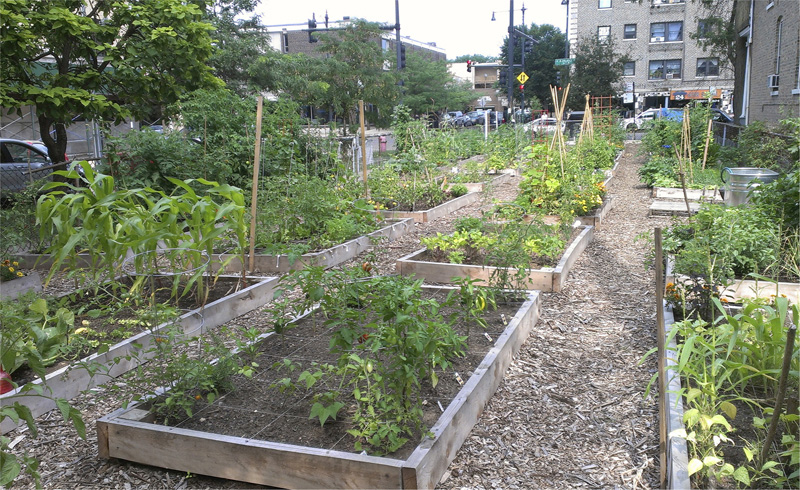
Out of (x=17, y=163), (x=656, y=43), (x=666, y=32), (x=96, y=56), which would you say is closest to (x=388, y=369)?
(x=96, y=56)

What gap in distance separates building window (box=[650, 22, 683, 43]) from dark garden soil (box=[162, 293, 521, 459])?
5137cm

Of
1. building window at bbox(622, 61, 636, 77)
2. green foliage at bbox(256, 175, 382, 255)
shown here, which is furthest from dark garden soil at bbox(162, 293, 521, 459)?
building window at bbox(622, 61, 636, 77)

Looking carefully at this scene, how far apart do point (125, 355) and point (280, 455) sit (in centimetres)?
206

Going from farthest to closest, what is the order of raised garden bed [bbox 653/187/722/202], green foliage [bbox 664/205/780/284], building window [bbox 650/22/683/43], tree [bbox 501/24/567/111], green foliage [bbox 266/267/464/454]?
Result: tree [bbox 501/24/567/111] → building window [bbox 650/22/683/43] → raised garden bed [bbox 653/187/722/202] → green foliage [bbox 664/205/780/284] → green foliage [bbox 266/267/464/454]

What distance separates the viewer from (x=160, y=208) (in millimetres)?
4688

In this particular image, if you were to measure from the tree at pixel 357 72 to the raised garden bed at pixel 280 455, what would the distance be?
20871 millimetres

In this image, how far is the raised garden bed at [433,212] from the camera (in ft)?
34.4

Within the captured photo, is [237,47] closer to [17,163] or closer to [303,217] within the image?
[17,163]

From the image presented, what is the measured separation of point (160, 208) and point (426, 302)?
228cm

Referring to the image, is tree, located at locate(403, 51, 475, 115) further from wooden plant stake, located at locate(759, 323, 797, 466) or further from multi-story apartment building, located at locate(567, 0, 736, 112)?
wooden plant stake, located at locate(759, 323, 797, 466)

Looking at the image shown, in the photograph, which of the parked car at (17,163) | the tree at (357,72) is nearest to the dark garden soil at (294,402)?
the parked car at (17,163)

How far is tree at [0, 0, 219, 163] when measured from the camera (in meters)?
8.09

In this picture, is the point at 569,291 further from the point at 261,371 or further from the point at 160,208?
the point at 160,208

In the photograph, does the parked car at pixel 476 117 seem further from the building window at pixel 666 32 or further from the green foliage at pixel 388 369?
the green foliage at pixel 388 369
